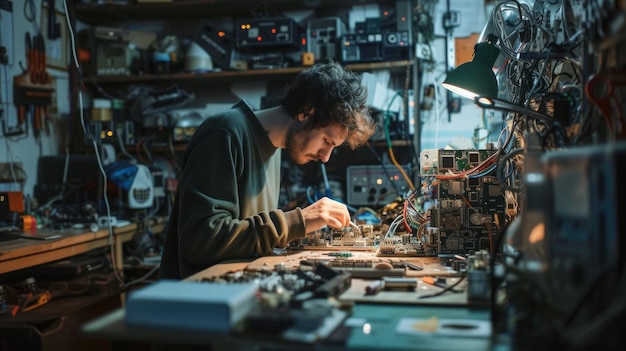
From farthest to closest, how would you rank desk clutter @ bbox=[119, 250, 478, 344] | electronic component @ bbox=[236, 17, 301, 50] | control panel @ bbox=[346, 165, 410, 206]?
electronic component @ bbox=[236, 17, 301, 50]
control panel @ bbox=[346, 165, 410, 206]
desk clutter @ bbox=[119, 250, 478, 344]

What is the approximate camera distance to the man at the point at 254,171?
1.85 meters

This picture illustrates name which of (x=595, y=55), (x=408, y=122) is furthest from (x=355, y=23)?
(x=595, y=55)

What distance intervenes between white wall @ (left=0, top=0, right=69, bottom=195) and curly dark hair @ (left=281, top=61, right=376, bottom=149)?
7.04 ft

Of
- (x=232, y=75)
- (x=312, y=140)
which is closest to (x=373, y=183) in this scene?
(x=232, y=75)

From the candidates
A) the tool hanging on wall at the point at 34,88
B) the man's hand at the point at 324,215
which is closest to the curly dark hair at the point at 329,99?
the man's hand at the point at 324,215

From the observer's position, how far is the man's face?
7.21 feet

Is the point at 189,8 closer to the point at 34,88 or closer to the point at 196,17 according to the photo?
the point at 196,17

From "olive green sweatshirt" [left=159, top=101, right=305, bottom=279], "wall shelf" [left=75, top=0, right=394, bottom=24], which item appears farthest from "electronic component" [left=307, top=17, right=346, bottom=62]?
"olive green sweatshirt" [left=159, top=101, right=305, bottom=279]

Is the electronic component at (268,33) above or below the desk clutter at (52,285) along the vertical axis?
above

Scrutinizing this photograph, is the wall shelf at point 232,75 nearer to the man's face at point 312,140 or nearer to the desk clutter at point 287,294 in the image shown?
the man's face at point 312,140

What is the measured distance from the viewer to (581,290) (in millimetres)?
1025

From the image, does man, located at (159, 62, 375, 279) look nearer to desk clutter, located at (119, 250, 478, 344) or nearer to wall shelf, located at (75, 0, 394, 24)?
desk clutter, located at (119, 250, 478, 344)

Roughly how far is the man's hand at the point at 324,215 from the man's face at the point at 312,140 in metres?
0.29

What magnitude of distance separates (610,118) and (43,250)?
2.42m
